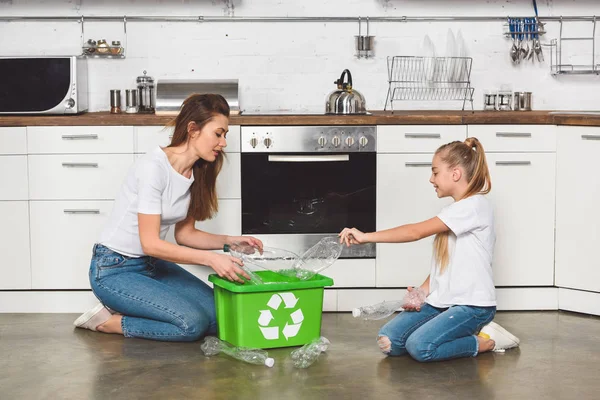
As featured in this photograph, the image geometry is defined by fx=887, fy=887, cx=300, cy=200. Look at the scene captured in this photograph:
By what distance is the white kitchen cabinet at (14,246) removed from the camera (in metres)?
4.14

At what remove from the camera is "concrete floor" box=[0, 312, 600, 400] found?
9.64ft

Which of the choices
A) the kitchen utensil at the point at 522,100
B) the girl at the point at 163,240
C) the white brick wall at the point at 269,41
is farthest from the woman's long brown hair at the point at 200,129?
the kitchen utensil at the point at 522,100

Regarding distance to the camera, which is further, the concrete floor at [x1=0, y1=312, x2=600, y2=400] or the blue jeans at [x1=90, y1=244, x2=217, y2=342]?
the blue jeans at [x1=90, y1=244, x2=217, y2=342]

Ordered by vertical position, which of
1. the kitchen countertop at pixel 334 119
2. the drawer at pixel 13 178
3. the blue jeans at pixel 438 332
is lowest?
the blue jeans at pixel 438 332

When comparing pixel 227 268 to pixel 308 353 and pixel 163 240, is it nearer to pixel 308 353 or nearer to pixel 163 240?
pixel 163 240

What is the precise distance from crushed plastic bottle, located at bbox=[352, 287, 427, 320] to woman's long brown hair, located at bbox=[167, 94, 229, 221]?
0.75m

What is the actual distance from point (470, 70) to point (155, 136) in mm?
1822

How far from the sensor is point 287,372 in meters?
3.15

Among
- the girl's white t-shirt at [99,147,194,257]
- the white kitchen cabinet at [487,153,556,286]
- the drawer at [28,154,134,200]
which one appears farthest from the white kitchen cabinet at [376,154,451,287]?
the drawer at [28,154,134,200]

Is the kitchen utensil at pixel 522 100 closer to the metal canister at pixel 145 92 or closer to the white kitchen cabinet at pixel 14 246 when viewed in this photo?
the metal canister at pixel 145 92

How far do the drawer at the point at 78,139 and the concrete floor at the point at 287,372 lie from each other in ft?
2.82

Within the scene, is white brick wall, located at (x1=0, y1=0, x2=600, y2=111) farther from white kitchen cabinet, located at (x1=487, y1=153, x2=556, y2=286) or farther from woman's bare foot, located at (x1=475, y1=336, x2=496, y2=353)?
woman's bare foot, located at (x1=475, y1=336, x2=496, y2=353)

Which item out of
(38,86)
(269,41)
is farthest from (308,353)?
(269,41)

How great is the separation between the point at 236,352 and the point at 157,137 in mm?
1272
